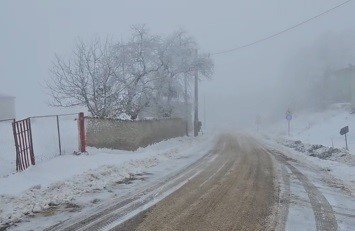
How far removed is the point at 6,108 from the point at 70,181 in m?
49.7

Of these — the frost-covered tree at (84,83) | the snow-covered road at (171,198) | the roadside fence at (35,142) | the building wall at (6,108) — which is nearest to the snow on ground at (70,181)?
the snow-covered road at (171,198)

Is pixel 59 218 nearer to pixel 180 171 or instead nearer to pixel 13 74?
pixel 180 171

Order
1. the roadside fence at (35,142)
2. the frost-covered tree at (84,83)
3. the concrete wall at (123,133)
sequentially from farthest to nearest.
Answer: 1. the frost-covered tree at (84,83)
2. the concrete wall at (123,133)
3. the roadside fence at (35,142)

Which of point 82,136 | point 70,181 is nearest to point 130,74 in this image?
point 82,136

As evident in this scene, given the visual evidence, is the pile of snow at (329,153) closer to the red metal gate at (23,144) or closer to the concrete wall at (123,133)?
the concrete wall at (123,133)

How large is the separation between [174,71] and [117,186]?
2507 centimetres

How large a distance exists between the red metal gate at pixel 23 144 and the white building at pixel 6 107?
4550cm

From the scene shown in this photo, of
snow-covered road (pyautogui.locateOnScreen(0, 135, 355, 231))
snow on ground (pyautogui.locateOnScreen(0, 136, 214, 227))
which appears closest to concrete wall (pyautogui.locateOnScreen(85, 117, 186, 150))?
snow on ground (pyautogui.locateOnScreen(0, 136, 214, 227))

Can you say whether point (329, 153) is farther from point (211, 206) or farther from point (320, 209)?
point (211, 206)

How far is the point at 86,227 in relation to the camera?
6656mm

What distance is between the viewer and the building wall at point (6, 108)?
181ft

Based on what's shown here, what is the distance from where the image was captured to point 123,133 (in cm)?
2092

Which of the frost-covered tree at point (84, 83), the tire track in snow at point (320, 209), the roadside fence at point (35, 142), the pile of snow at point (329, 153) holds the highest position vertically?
the frost-covered tree at point (84, 83)

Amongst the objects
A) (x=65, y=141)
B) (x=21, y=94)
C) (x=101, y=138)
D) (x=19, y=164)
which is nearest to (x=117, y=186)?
(x=19, y=164)
